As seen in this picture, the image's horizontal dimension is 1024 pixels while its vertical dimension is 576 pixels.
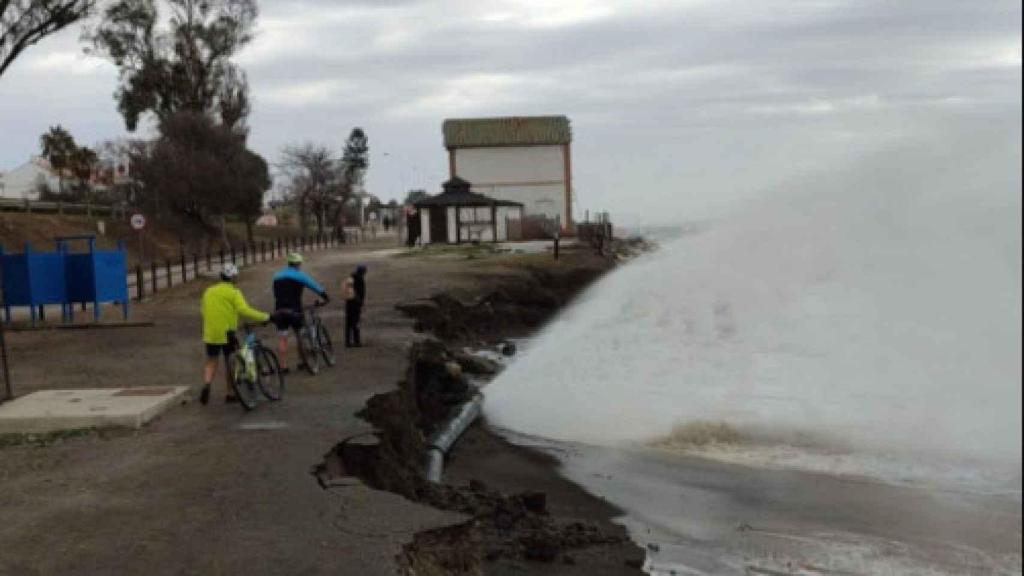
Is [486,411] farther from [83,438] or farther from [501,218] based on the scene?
[501,218]

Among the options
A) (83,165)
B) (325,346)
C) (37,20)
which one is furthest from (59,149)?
(325,346)

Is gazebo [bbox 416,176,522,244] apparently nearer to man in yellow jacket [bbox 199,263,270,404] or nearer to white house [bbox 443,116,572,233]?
white house [bbox 443,116,572,233]

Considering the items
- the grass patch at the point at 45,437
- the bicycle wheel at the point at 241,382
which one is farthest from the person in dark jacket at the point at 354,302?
the grass patch at the point at 45,437

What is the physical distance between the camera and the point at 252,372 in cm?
1196

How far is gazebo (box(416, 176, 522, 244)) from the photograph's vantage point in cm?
5534

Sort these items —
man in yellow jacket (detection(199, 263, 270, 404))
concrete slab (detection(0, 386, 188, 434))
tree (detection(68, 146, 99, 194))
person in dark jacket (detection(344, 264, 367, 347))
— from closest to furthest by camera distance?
concrete slab (detection(0, 386, 188, 434))
man in yellow jacket (detection(199, 263, 270, 404))
person in dark jacket (detection(344, 264, 367, 347))
tree (detection(68, 146, 99, 194))

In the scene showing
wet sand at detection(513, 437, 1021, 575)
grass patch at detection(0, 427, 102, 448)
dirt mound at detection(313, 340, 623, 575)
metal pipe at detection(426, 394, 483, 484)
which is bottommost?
wet sand at detection(513, 437, 1021, 575)

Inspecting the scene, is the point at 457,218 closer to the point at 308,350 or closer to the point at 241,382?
the point at 308,350

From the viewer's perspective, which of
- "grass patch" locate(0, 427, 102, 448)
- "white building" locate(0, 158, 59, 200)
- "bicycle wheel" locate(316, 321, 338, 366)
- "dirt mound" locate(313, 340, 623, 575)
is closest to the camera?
"dirt mound" locate(313, 340, 623, 575)

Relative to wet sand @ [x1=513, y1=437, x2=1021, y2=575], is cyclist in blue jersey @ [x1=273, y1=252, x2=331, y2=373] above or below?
above

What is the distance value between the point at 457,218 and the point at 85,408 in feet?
147

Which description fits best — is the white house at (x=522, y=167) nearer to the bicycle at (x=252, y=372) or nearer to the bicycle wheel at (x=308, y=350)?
the bicycle wheel at (x=308, y=350)

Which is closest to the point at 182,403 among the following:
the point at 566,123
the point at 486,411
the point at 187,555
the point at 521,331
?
the point at 486,411

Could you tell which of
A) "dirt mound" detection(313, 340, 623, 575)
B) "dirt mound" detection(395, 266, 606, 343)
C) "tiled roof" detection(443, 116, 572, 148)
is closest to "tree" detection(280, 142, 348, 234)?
"tiled roof" detection(443, 116, 572, 148)
